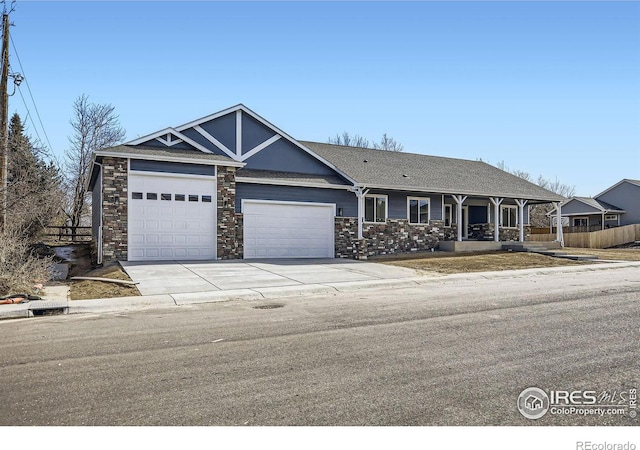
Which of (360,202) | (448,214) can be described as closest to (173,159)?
(360,202)

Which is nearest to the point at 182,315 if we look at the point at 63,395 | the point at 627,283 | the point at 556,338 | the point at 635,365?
the point at 63,395

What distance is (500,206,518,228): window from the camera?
87.4 ft

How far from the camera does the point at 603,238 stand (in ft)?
115

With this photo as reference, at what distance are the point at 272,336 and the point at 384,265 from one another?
1154 cm

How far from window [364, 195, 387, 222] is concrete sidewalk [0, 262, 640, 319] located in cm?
749

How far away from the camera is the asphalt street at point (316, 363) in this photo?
12.1 ft

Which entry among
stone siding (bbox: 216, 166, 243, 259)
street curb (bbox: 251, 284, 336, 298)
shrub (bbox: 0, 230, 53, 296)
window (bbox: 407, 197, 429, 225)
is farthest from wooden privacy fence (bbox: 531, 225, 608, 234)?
shrub (bbox: 0, 230, 53, 296)

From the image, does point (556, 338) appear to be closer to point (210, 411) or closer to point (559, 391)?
point (559, 391)

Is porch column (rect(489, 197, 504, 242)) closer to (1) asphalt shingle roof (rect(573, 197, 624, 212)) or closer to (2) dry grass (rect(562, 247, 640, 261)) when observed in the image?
(2) dry grass (rect(562, 247, 640, 261))

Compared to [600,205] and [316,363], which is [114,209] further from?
[600,205]

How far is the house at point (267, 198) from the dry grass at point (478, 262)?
292cm

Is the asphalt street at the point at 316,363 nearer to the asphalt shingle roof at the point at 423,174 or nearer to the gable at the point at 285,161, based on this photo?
the gable at the point at 285,161

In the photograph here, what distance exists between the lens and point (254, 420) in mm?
3527

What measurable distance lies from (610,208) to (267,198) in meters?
37.6
